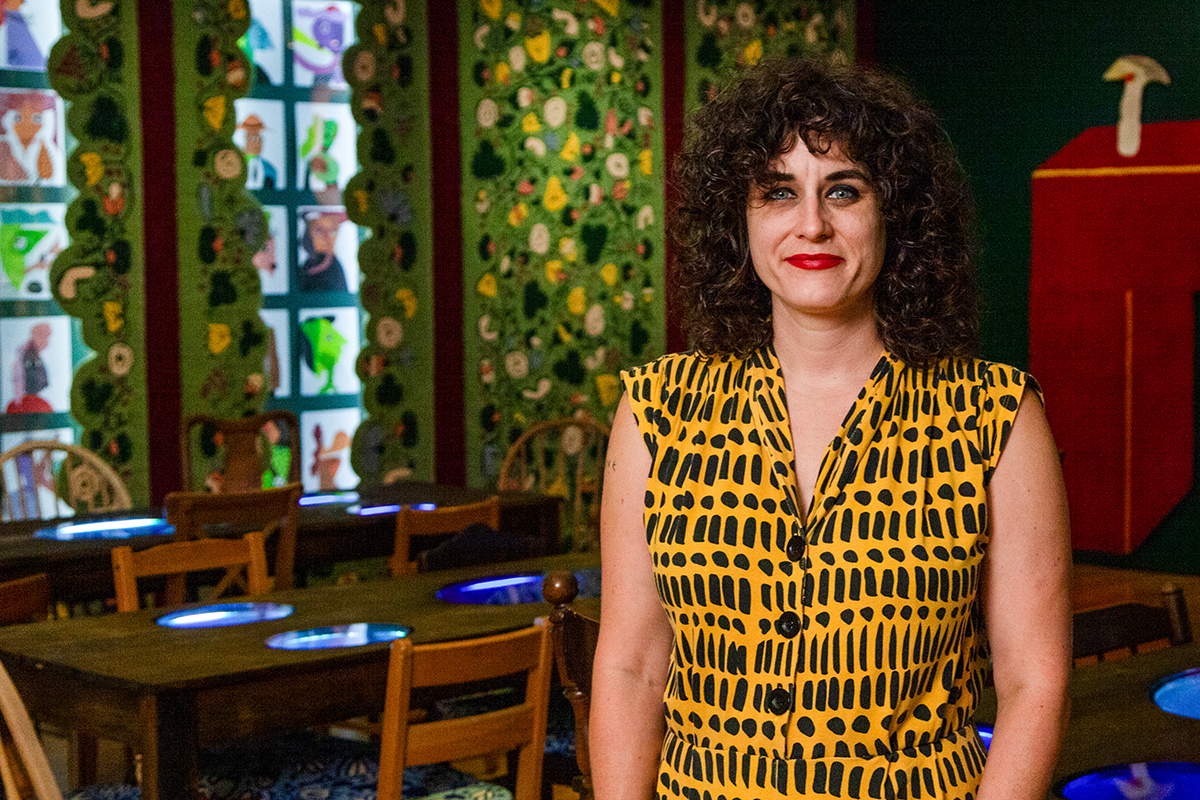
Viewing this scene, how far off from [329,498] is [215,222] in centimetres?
119

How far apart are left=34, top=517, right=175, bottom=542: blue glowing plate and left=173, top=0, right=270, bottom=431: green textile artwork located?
100cm

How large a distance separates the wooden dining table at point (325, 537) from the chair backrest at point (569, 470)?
82cm

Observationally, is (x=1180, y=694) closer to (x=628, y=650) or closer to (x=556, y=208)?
(x=628, y=650)

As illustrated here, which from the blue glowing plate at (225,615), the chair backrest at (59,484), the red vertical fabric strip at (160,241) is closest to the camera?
the blue glowing plate at (225,615)

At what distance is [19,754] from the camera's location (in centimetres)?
233

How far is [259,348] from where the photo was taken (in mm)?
5406

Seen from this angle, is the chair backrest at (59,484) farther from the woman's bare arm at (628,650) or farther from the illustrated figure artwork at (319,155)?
the woman's bare arm at (628,650)

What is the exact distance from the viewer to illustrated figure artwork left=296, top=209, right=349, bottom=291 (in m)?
5.57

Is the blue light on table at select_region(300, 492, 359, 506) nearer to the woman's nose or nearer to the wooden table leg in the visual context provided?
the wooden table leg

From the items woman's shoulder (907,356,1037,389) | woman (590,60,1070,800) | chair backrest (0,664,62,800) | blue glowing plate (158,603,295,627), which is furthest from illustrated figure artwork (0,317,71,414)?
woman's shoulder (907,356,1037,389)

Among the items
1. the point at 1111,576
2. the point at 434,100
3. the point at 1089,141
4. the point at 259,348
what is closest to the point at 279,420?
the point at 259,348

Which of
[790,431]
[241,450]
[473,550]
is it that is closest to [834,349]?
[790,431]

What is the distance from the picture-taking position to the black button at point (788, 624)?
133 centimetres

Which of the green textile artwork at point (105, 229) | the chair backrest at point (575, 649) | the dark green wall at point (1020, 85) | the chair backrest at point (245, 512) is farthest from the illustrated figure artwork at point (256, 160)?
the chair backrest at point (575, 649)
